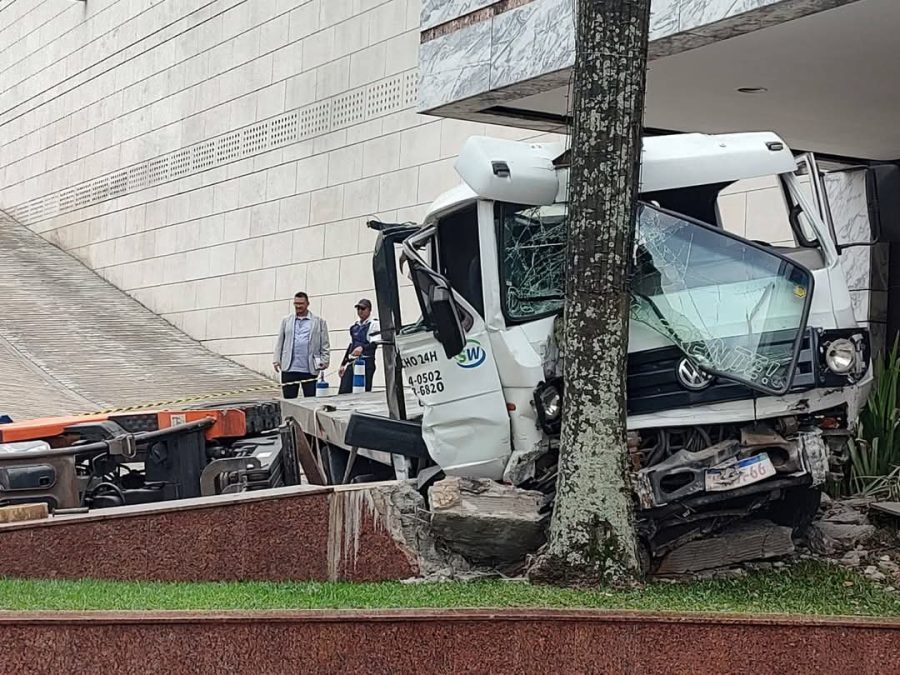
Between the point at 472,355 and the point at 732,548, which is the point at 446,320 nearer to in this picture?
the point at 472,355

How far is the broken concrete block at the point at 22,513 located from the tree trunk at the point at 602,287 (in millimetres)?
3101

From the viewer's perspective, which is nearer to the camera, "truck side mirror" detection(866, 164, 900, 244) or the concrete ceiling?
"truck side mirror" detection(866, 164, 900, 244)

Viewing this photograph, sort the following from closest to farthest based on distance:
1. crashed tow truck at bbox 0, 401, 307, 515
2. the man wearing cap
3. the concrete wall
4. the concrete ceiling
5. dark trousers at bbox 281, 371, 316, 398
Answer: crashed tow truck at bbox 0, 401, 307, 515
the concrete ceiling
dark trousers at bbox 281, 371, 316, 398
the man wearing cap
the concrete wall

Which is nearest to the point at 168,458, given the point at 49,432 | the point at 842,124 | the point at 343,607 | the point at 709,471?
the point at 49,432

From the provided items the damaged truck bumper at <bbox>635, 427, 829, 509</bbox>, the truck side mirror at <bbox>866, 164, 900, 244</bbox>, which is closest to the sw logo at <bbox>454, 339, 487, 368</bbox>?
the damaged truck bumper at <bbox>635, 427, 829, 509</bbox>

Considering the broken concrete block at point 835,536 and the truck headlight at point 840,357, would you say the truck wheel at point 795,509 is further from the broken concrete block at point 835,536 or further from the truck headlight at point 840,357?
the truck headlight at point 840,357

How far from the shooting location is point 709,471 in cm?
620

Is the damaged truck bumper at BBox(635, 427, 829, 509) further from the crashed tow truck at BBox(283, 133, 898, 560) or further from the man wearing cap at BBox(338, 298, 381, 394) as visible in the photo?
the man wearing cap at BBox(338, 298, 381, 394)

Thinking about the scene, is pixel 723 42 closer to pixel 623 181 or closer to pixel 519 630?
pixel 623 181

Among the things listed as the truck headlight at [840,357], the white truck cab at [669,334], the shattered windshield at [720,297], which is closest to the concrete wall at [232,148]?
the white truck cab at [669,334]

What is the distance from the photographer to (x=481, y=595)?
5945 millimetres

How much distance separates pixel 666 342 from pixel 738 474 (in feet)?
2.59

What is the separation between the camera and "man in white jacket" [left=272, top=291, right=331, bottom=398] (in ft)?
51.0

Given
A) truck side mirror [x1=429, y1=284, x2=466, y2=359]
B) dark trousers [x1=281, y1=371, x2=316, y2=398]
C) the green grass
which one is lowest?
the green grass
